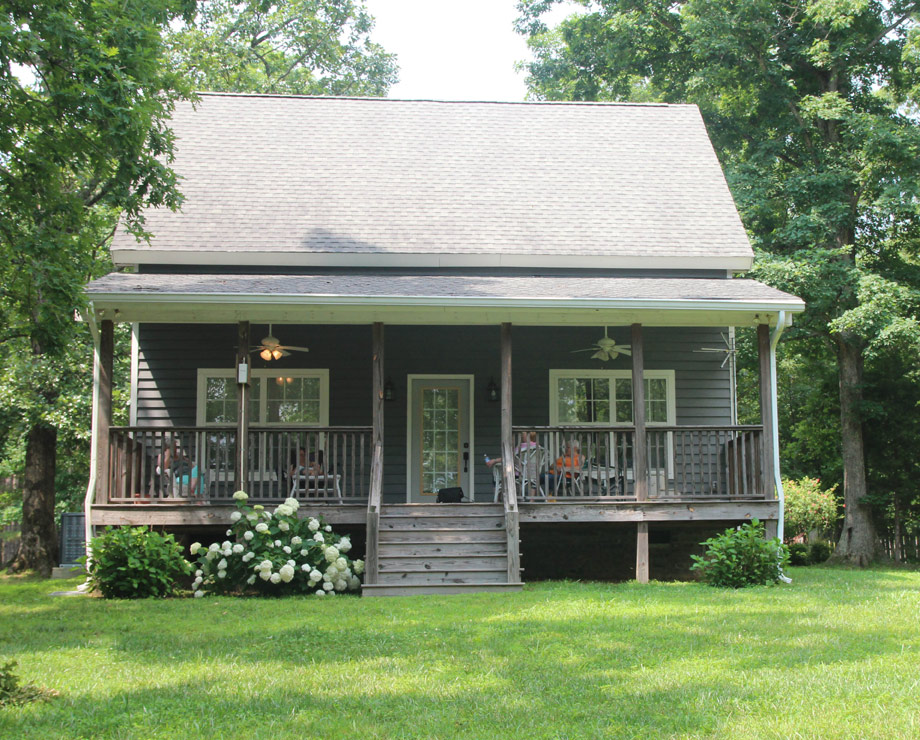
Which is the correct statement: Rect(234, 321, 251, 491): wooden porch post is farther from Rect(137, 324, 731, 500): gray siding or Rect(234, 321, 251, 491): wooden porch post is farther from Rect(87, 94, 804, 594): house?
Rect(137, 324, 731, 500): gray siding

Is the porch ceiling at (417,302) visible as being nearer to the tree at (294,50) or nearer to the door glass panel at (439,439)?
the door glass panel at (439,439)

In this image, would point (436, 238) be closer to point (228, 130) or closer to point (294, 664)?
point (228, 130)

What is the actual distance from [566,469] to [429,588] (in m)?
2.81

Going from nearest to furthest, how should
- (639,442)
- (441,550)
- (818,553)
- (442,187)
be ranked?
1. (441,550)
2. (639,442)
3. (442,187)
4. (818,553)

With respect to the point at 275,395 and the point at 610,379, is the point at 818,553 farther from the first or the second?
the point at 275,395

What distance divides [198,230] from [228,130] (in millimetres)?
3287

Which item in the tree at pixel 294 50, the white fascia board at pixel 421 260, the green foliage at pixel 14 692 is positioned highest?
the tree at pixel 294 50

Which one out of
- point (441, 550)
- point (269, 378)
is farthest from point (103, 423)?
point (441, 550)

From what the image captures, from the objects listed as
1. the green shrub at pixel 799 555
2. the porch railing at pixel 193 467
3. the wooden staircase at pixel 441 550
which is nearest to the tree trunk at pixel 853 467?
the green shrub at pixel 799 555

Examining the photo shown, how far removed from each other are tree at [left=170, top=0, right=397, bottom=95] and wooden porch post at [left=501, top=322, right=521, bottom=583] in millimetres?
14376

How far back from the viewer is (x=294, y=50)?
97.1 feet

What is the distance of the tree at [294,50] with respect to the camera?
2494 centimetres

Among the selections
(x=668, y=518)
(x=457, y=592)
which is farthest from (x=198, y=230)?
(x=668, y=518)

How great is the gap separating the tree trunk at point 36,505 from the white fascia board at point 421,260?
4.96 metres
